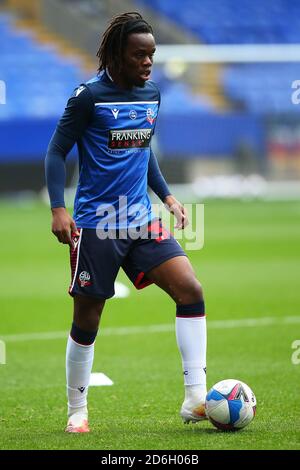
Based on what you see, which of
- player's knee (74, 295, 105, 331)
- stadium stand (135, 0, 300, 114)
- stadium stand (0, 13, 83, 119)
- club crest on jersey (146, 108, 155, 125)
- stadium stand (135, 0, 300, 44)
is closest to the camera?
player's knee (74, 295, 105, 331)

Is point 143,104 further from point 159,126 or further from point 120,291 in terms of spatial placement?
point 159,126

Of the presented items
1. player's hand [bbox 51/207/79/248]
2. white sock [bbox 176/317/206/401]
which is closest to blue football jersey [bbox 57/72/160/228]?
player's hand [bbox 51/207/79/248]

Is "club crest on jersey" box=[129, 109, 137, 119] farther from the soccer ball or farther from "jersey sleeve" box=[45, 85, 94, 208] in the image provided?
the soccer ball

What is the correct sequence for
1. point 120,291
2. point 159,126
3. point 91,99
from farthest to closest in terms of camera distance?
point 159,126 → point 120,291 → point 91,99

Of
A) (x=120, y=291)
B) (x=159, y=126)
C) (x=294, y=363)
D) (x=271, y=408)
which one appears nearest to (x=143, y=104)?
(x=271, y=408)

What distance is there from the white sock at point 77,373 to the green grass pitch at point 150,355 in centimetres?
16

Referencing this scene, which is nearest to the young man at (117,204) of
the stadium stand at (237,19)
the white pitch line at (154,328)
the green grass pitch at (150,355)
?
the green grass pitch at (150,355)

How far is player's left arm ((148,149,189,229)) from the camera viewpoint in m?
5.90

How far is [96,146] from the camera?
5.52m

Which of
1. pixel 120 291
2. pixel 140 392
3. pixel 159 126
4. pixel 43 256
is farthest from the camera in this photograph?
pixel 159 126

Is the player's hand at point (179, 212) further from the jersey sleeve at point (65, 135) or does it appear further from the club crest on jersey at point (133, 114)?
the jersey sleeve at point (65, 135)

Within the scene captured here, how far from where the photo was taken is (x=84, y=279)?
18.0 ft

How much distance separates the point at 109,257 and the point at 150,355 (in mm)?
3233

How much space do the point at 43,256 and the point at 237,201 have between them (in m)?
12.3
